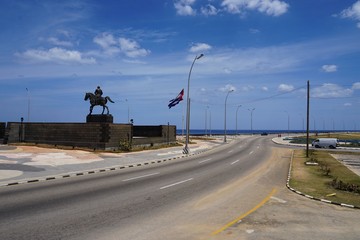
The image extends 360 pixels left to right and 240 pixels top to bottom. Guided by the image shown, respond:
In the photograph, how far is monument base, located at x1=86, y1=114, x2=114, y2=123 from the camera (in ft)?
130

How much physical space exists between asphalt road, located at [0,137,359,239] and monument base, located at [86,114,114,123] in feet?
70.7

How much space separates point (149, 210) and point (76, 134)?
93.7ft

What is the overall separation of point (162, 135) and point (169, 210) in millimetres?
41444

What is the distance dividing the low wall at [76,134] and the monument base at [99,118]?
192 centimetres

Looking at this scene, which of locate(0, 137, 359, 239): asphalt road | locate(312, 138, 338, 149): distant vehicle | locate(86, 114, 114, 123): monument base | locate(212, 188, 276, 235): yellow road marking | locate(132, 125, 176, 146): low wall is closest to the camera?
locate(0, 137, 359, 239): asphalt road

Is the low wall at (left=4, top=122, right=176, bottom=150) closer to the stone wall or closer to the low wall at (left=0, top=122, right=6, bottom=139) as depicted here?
the stone wall

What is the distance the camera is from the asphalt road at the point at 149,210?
351 inches

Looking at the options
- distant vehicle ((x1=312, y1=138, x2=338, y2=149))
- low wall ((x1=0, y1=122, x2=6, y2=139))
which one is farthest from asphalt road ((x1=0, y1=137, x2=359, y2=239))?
distant vehicle ((x1=312, y1=138, x2=338, y2=149))

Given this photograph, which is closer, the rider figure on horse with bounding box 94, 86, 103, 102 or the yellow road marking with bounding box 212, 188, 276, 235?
the yellow road marking with bounding box 212, 188, 276, 235

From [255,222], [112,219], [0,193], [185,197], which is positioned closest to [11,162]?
[0,193]

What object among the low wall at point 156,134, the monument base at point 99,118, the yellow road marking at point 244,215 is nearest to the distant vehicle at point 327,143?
the low wall at point 156,134

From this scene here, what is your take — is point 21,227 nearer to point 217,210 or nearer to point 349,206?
point 217,210

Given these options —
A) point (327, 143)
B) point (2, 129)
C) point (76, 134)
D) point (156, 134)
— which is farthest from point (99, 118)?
point (327, 143)

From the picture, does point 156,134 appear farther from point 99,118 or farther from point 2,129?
point 2,129
